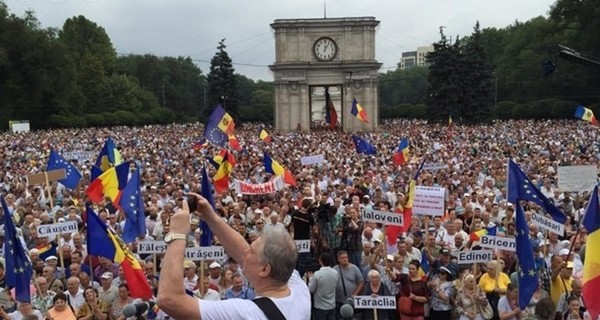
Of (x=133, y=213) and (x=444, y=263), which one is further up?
(x=133, y=213)

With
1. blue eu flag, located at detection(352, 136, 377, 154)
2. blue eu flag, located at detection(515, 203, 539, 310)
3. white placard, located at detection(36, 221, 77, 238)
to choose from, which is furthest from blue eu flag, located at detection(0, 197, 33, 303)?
blue eu flag, located at detection(352, 136, 377, 154)

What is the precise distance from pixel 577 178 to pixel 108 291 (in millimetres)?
9399

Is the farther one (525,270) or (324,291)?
(324,291)

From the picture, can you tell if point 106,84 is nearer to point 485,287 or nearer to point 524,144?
point 524,144

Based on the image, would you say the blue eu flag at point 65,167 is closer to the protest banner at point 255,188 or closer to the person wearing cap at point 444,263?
the protest banner at point 255,188

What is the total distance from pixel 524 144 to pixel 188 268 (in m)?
26.7

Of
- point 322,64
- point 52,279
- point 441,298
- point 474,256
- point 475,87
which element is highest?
point 322,64

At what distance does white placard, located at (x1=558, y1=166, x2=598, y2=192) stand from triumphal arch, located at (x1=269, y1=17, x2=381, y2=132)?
53.1 meters

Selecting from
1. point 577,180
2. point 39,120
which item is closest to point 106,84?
point 39,120

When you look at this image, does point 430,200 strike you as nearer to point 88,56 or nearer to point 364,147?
point 364,147

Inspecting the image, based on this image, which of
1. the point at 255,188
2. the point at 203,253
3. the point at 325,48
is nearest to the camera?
the point at 203,253

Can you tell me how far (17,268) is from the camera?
9312 mm

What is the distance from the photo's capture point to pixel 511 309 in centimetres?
927

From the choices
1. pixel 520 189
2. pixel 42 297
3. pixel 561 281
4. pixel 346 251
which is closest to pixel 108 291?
pixel 42 297
